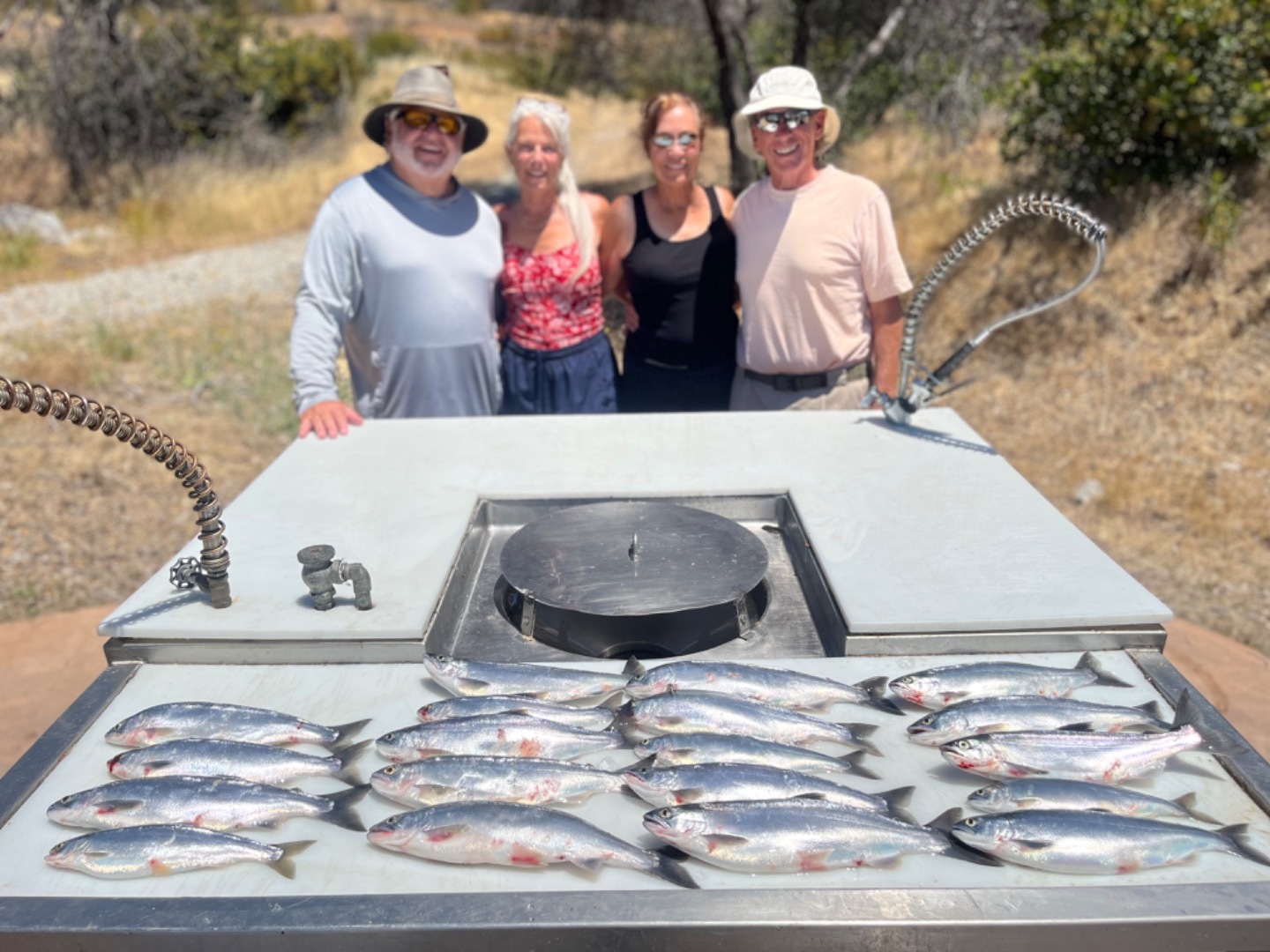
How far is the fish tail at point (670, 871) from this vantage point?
173 cm

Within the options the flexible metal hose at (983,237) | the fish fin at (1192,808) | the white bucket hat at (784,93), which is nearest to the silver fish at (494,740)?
the fish fin at (1192,808)

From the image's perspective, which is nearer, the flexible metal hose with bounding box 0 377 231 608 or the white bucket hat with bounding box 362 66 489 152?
the flexible metal hose with bounding box 0 377 231 608

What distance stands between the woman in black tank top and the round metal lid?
4.18 feet

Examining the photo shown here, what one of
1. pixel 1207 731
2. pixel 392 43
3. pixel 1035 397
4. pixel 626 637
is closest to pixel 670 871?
pixel 626 637

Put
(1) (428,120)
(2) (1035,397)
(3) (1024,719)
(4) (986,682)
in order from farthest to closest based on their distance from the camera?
(2) (1035,397)
(1) (428,120)
(4) (986,682)
(3) (1024,719)

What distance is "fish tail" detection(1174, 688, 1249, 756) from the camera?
2014 mm

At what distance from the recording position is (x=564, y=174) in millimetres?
4223

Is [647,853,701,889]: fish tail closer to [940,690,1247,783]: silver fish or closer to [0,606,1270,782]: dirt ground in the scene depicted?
[940,690,1247,783]: silver fish

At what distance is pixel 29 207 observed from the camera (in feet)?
47.3

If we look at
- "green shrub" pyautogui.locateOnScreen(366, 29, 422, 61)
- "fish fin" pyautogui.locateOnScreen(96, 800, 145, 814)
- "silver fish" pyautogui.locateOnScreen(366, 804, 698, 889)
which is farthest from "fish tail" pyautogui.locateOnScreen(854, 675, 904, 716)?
"green shrub" pyautogui.locateOnScreen(366, 29, 422, 61)

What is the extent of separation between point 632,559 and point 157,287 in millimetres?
11219

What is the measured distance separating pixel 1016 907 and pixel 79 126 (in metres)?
16.9

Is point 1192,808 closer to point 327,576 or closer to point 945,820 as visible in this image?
point 945,820

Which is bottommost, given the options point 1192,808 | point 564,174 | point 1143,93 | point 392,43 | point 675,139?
point 1192,808
